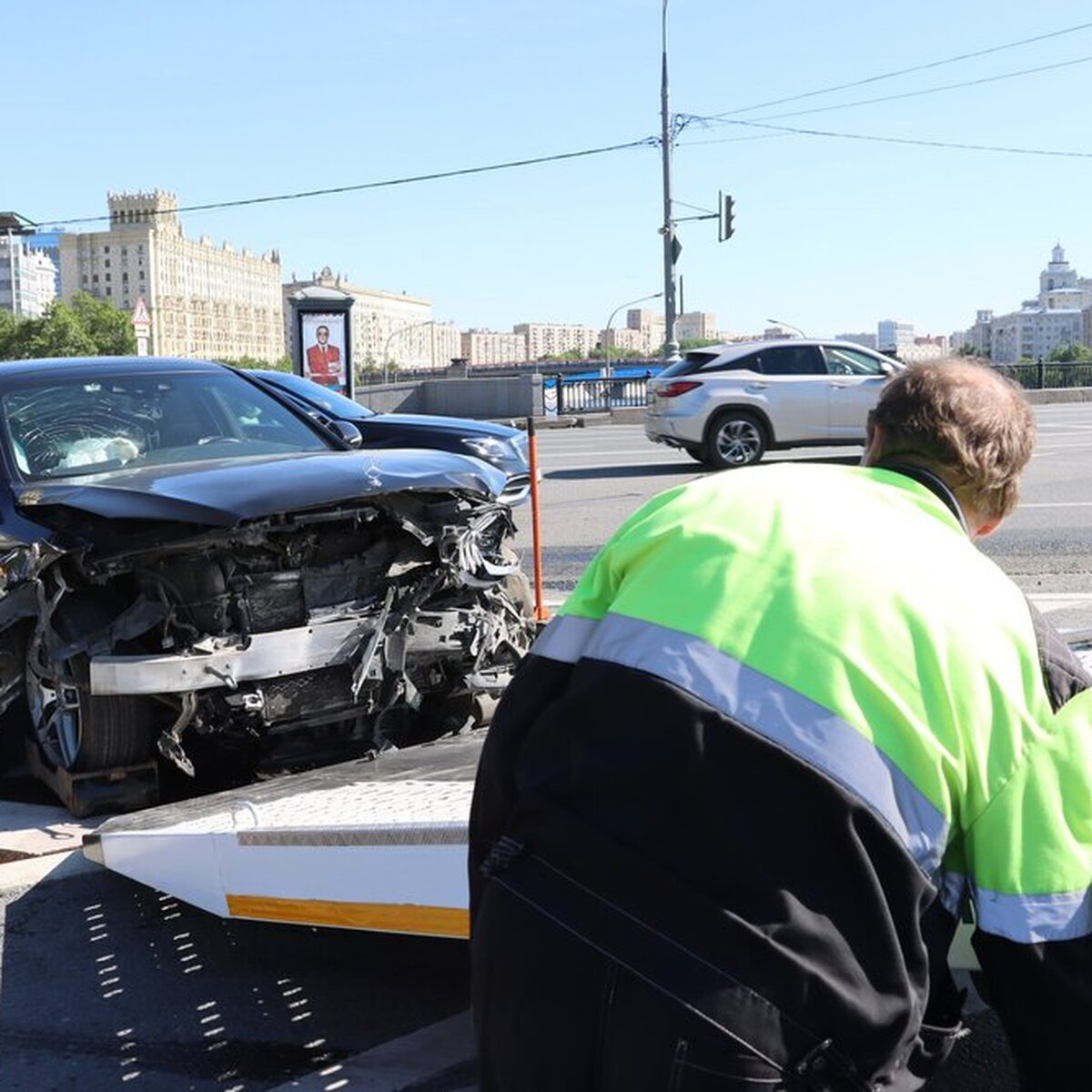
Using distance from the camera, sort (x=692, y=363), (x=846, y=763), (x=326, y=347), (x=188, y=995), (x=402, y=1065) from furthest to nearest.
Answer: (x=326, y=347) → (x=692, y=363) → (x=188, y=995) → (x=402, y=1065) → (x=846, y=763)

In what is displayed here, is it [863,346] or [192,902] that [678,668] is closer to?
[192,902]

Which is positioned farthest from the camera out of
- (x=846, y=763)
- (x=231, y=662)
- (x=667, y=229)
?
(x=667, y=229)

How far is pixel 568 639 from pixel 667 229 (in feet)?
94.7

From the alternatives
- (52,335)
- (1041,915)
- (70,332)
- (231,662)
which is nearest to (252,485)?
(231,662)

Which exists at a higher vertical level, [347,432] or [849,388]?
[849,388]

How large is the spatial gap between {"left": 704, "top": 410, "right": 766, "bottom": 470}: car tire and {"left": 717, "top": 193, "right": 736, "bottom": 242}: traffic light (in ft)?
48.0

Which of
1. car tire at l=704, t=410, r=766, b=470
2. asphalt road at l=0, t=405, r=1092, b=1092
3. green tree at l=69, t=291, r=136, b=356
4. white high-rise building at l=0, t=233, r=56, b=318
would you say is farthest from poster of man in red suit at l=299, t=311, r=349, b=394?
white high-rise building at l=0, t=233, r=56, b=318

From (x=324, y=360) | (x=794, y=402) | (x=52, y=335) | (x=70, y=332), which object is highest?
(x=70, y=332)

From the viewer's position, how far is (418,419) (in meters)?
10.5

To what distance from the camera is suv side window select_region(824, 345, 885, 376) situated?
16.4 metres

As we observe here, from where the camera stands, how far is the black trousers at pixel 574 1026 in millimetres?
1398

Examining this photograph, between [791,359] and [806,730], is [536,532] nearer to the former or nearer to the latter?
[806,730]

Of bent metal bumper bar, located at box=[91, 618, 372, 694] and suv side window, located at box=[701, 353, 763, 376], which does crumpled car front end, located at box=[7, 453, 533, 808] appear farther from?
suv side window, located at box=[701, 353, 763, 376]

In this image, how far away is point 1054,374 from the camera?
33719 millimetres
